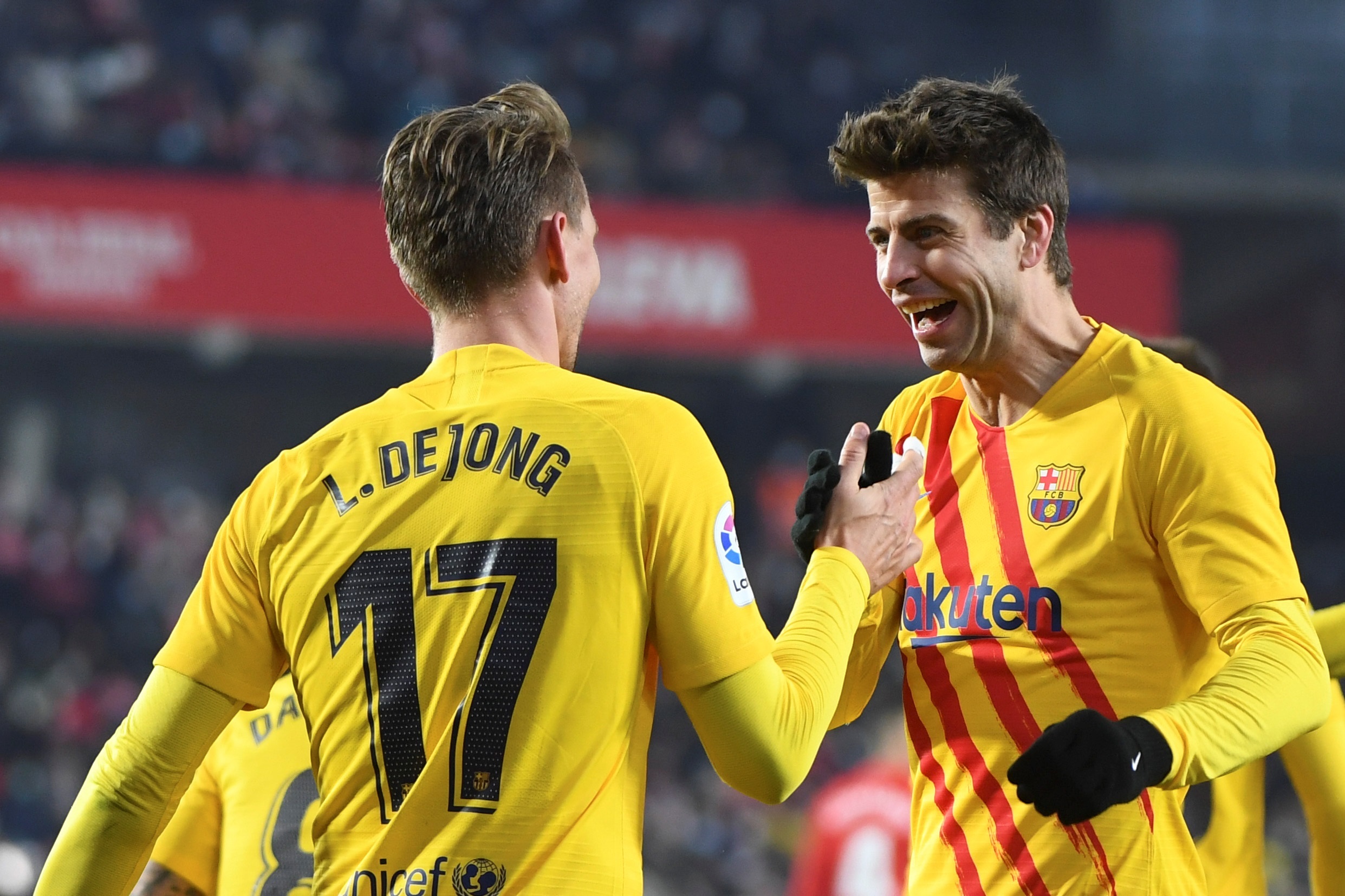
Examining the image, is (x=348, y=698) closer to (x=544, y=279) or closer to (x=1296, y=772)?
(x=544, y=279)

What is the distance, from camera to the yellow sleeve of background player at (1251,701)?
2.14 meters

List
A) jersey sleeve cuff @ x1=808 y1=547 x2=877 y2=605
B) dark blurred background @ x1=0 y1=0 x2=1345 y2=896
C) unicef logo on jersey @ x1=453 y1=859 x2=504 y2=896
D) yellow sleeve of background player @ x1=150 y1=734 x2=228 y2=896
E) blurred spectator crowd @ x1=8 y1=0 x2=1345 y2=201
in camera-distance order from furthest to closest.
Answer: blurred spectator crowd @ x1=8 y1=0 x2=1345 y2=201 < dark blurred background @ x1=0 y1=0 x2=1345 y2=896 < yellow sleeve of background player @ x1=150 y1=734 x2=228 y2=896 < jersey sleeve cuff @ x1=808 y1=547 x2=877 y2=605 < unicef logo on jersey @ x1=453 y1=859 x2=504 y2=896

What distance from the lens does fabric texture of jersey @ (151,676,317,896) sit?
2.67 metres

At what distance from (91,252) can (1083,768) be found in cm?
1367

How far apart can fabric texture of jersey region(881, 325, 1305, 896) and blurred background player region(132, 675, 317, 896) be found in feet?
3.35

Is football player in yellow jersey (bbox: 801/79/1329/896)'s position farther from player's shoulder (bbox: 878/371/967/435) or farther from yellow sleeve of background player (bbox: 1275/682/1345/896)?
yellow sleeve of background player (bbox: 1275/682/1345/896)

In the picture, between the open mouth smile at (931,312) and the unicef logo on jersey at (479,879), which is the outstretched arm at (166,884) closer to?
the unicef logo on jersey at (479,879)

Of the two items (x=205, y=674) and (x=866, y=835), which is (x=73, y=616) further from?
(x=205, y=674)

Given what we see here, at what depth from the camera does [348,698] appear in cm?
210

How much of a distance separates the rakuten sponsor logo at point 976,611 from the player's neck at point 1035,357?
305mm

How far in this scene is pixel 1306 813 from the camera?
2957 mm

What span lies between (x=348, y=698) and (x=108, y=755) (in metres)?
0.35

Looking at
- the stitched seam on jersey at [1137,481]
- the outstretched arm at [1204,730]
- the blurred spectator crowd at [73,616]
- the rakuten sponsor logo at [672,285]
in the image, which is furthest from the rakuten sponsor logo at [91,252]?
the outstretched arm at [1204,730]

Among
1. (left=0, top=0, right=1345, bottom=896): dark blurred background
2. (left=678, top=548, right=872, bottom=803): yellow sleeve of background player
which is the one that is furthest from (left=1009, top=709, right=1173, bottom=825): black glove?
(left=0, top=0, right=1345, bottom=896): dark blurred background
